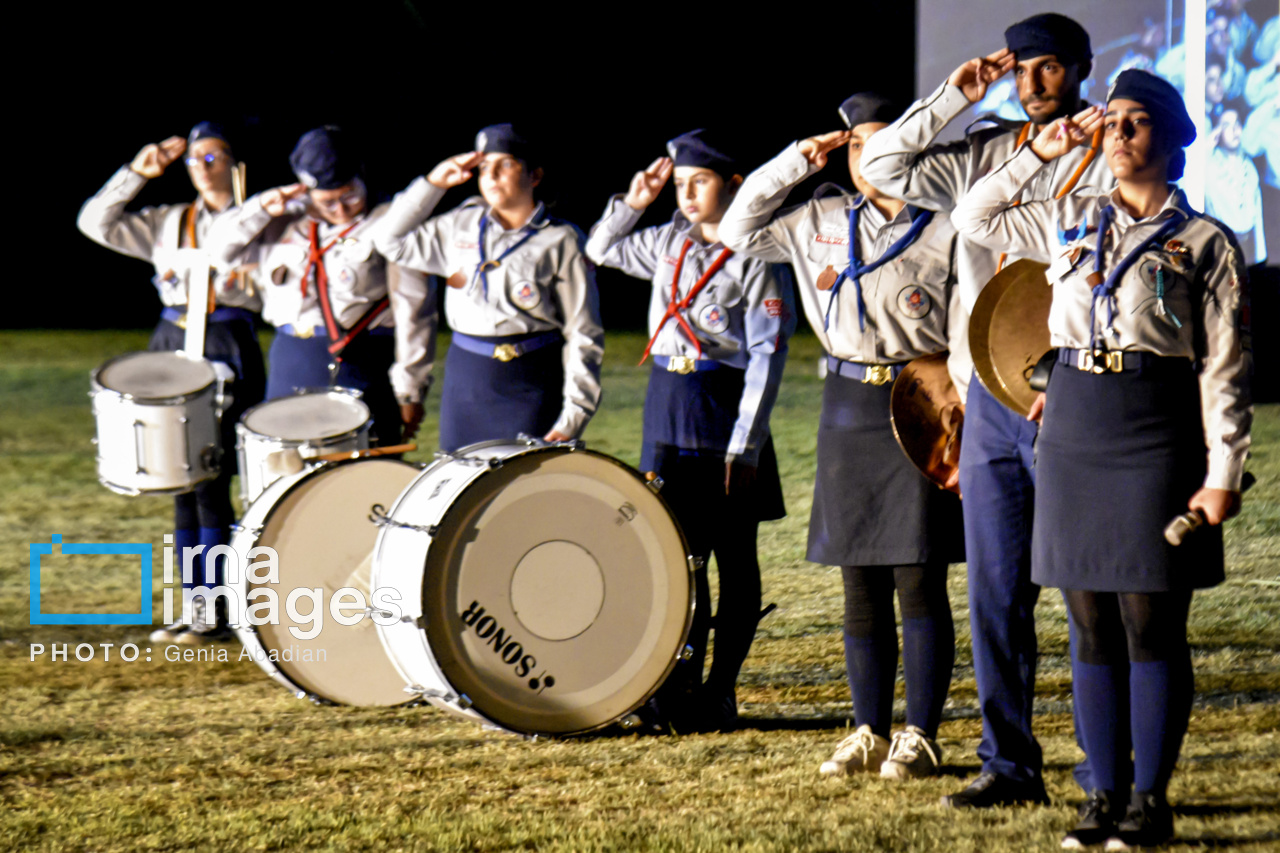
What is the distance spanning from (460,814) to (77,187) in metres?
15.4

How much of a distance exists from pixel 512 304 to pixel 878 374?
1360 millimetres

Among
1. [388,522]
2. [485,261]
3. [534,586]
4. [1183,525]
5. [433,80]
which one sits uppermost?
[433,80]

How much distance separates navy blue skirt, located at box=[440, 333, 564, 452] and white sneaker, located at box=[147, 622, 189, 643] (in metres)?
1.49

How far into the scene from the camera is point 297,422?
4469 mm

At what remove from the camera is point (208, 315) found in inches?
214

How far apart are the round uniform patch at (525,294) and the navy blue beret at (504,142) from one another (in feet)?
1.22

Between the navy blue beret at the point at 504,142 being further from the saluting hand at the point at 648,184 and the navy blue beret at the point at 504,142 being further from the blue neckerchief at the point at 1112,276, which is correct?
the blue neckerchief at the point at 1112,276

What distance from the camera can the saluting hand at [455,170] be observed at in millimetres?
4438

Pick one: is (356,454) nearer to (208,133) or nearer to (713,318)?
(713,318)

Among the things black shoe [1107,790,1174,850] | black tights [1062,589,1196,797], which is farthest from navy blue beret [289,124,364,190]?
black shoe [1107,790,1174,850]

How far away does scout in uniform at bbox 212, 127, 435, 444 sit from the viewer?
198 inches

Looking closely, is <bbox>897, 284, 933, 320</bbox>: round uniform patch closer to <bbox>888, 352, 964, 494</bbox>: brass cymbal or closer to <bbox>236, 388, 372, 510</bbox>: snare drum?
<bbox>888, 352, 964, 494</bbox>: brass cymbal

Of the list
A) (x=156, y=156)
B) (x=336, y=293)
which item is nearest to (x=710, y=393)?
(x=336, y=293)

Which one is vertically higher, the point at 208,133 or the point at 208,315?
the point at 208,133
